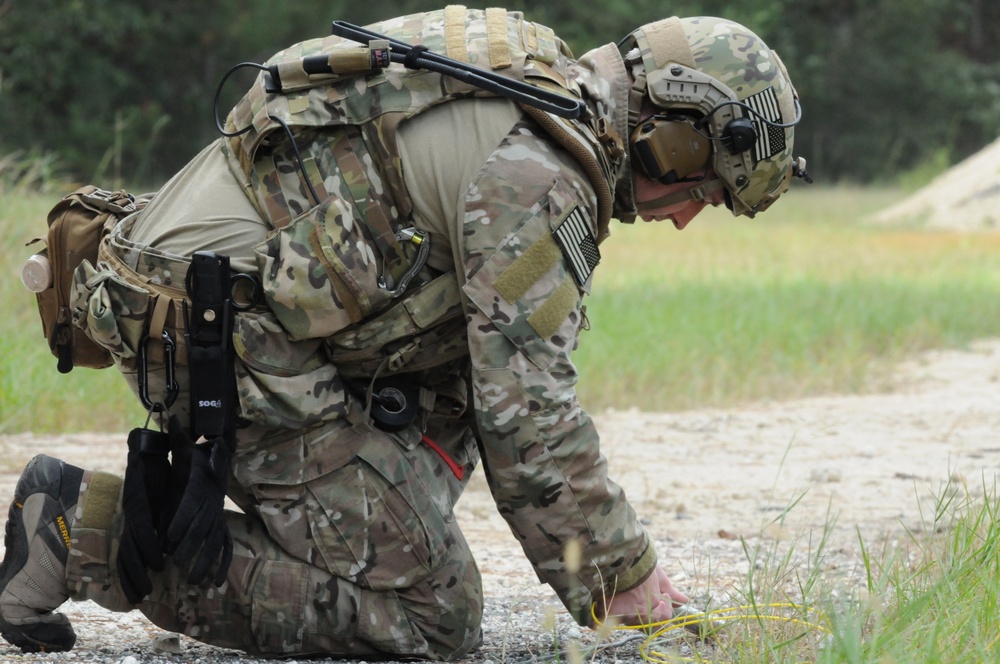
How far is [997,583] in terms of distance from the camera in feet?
8.18

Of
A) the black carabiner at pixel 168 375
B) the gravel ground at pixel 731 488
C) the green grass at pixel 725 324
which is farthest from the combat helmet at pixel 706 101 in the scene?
the green grass at pixel 725 324

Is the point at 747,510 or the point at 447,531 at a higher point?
the point at 447,531

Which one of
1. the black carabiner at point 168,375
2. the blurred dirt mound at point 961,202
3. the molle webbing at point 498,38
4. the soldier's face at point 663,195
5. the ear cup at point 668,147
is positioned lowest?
the blurred dirt mound at point 961,202

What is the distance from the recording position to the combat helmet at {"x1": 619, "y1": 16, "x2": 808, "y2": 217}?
283 cm

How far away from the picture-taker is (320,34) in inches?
729

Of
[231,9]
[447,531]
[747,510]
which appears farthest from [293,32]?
[447,531]

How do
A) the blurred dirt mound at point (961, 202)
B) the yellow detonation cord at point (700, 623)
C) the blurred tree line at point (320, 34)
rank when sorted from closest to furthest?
1. the yellow detonation cord at point (700, 623)
2. the blurred dirt mound at point (961, 202)
3. the blurred tree line at point (320, 34)

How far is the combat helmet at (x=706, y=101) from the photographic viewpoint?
2830 millimetres

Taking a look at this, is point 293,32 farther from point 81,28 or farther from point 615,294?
point 615,294

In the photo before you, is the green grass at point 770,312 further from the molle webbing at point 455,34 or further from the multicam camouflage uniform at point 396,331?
the molle webbing at point 455,34

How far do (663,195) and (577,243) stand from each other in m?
0.45

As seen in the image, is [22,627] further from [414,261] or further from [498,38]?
[498,38]

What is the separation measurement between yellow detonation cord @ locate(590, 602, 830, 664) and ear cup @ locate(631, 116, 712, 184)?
981 millimetres

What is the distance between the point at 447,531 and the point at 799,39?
29999mm
